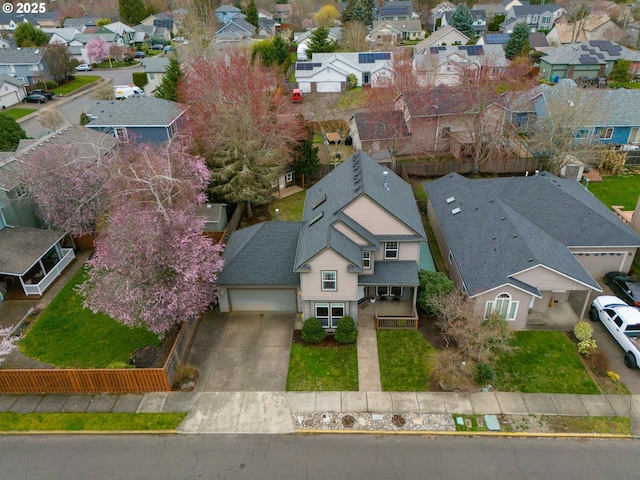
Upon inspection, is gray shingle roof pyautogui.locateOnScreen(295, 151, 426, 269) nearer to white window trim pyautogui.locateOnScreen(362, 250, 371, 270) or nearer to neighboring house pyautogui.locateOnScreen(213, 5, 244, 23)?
white window trim pyautogui.locateOnScreen(362, 250, 371, 270)

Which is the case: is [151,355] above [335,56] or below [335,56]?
below

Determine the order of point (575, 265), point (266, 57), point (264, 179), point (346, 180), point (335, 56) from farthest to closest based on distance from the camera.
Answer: point (266, 57) → point (335, 56) → point (264, 179) → point (346, 180) → point (575, 265)

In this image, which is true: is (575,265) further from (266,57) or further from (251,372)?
(266,57)

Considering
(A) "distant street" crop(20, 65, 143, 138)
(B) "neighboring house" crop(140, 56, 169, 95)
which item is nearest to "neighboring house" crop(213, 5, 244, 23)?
(A) "distant street" crop(20, 65, 143, 138)

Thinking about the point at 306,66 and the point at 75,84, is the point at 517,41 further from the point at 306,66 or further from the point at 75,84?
the point at 75,84

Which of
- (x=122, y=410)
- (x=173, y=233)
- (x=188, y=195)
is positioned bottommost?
(x=122, y=410)

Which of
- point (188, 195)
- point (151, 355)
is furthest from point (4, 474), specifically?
point (188, 195)
